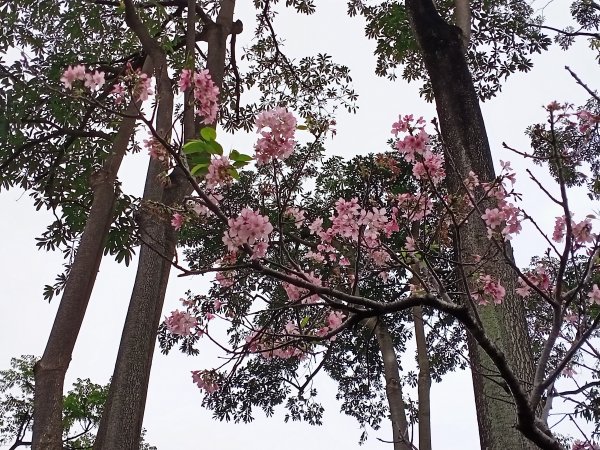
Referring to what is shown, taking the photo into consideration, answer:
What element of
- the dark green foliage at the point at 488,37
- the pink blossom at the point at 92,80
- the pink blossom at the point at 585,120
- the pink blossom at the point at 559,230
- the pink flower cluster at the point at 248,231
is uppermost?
the dark green foliage at the point at 488,37

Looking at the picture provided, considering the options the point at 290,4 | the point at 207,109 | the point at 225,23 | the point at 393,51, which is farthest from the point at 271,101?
the point at 207,109

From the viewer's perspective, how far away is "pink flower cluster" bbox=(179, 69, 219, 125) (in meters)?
2.20

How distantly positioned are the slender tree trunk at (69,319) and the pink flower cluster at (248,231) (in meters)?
1.59

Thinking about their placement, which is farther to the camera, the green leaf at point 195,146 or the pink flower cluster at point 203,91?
the pink flower cluster at point 203,91

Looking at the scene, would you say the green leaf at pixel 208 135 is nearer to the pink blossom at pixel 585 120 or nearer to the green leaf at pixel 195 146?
the green leaf at pixel 195 146

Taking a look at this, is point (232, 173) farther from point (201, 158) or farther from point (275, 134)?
point (275, 134)

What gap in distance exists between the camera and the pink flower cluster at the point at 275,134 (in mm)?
2098

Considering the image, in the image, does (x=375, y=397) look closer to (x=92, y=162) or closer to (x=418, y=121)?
(x=92, y=162)

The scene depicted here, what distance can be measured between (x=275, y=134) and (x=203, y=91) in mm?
372

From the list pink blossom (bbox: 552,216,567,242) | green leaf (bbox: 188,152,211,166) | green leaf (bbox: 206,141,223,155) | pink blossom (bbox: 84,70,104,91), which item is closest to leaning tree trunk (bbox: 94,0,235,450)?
pink blossom (bbox: 84,70,104,91)

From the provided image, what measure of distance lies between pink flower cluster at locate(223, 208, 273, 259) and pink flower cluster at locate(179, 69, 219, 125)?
1.89 ft

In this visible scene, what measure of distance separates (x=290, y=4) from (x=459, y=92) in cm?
604

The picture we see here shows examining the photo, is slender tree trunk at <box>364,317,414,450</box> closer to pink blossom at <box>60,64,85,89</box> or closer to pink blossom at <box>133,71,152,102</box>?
pink blossom at <box>133,71,152,102</box>

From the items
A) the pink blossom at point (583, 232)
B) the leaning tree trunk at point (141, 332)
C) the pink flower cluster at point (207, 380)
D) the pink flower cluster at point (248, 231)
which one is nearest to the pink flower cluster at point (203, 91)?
the pink flower cluster at point (248, 231)
